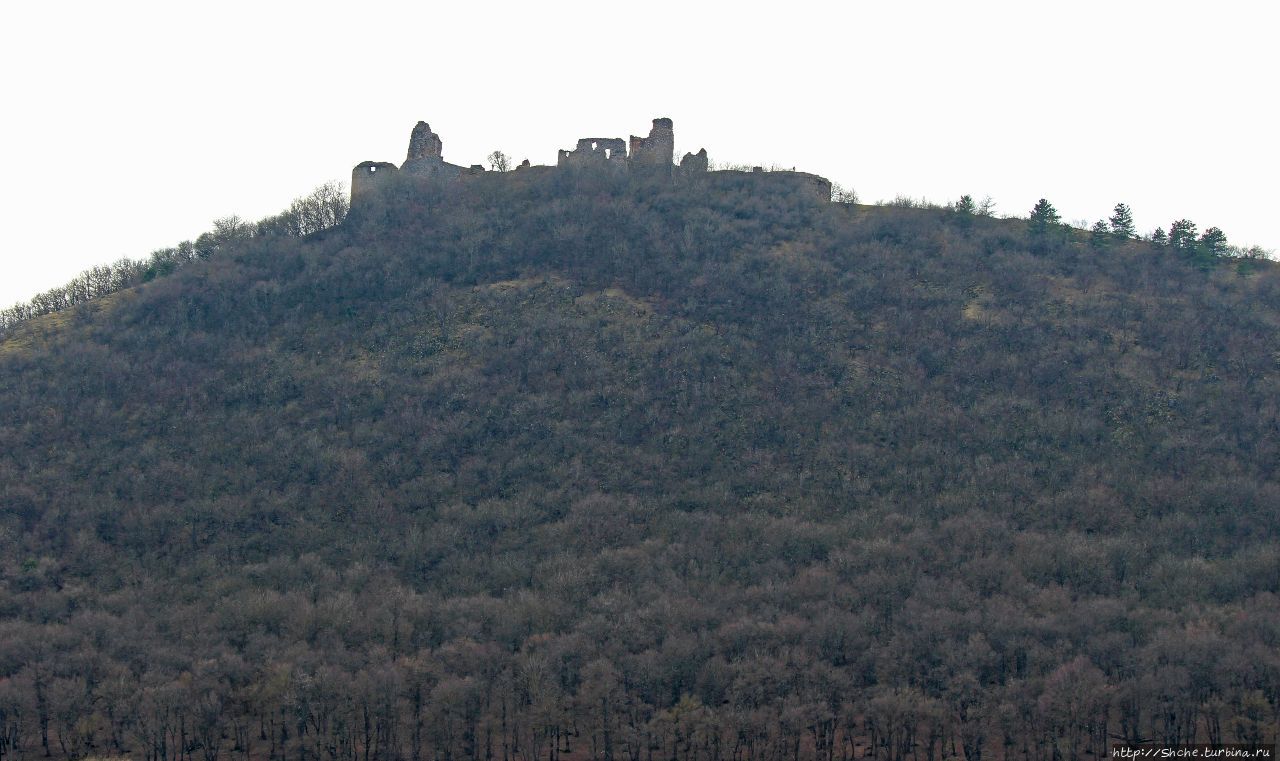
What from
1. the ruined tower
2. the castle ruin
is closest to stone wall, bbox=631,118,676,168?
the castle ruin

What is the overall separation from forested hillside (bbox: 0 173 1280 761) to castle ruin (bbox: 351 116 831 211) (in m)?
1.75

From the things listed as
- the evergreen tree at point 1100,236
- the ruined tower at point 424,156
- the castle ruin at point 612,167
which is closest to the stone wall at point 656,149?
the castle ruin at point 612,167

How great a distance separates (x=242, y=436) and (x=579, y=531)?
18.4 meters

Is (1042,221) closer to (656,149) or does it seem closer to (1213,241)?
(1213,241)

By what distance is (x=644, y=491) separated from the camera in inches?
2672

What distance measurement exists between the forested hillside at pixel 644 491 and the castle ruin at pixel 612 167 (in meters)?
1.75

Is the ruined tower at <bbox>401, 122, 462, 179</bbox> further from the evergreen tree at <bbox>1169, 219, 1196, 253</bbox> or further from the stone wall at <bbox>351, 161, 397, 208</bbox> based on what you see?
the evergreen tree at <bbox>1169, 219, 1196, 253</bbox>

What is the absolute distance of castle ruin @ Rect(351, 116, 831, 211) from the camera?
301 feet

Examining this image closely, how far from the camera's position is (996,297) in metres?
80.5

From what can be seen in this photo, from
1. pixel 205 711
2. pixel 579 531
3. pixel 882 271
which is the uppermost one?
pixel 882 271

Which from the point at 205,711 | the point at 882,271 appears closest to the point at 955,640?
the point at 205,711

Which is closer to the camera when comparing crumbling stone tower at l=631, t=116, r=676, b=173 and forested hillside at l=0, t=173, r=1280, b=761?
forested hillside at l=0, t=173, r=1280, b=761

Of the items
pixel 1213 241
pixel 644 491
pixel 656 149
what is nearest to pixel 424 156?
pixel 656 149

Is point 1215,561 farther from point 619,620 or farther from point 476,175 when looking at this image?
point 476,175
